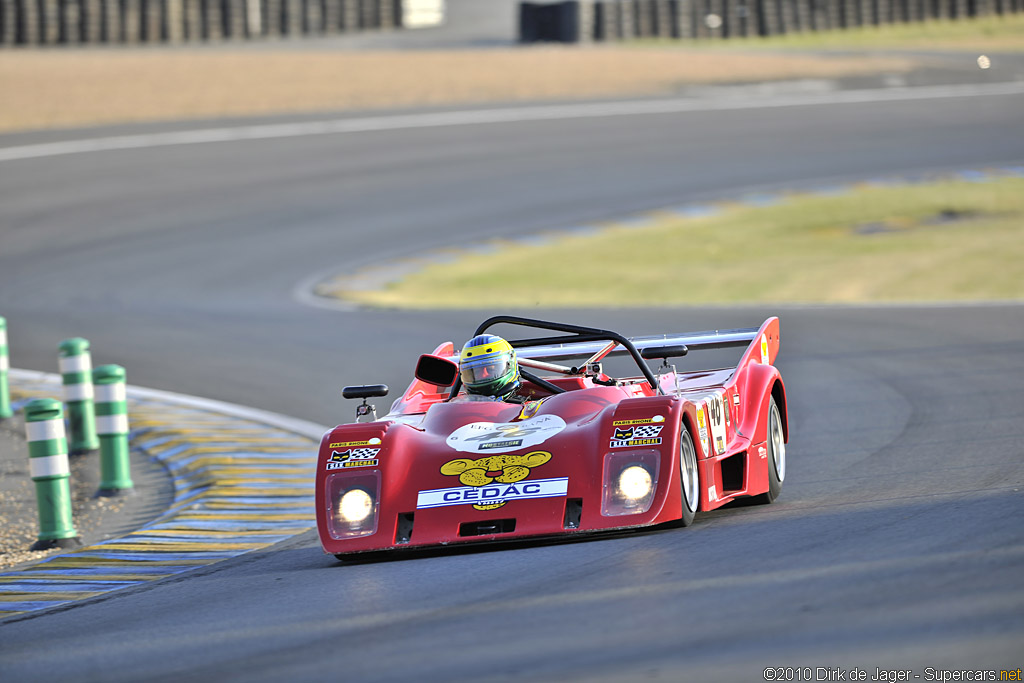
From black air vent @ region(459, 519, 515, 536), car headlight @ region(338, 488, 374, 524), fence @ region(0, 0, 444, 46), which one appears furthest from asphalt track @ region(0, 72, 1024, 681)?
fence @ region(0, 0, 444, 46)

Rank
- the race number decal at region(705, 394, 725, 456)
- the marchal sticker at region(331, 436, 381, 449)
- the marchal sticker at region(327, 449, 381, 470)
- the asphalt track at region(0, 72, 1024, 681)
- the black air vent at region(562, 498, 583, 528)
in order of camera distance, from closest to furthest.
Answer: the asphalt track at region(0, 72, 1024, 681) → the black air vent at region(562, 498, 583, 528) → the marchal sticker at region(327, 449, 381, 470) → the marchal sticker at region(331, 436, 381, 449) → the race number decal at region(705, 394, 725, 456)

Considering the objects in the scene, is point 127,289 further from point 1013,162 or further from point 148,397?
point 1013,162

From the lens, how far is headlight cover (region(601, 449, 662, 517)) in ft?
21.3

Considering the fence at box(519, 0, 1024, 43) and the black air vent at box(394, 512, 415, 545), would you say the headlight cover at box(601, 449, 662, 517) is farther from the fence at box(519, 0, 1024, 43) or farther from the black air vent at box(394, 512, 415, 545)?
the fence at box(519, 0, 1024, 43)

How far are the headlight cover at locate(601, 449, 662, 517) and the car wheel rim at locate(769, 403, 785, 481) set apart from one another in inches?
63.7

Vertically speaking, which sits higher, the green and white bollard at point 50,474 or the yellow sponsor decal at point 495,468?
the yellow sponsor decal at point 495,468

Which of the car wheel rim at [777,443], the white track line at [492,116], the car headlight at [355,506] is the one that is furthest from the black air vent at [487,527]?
the white track line at [492,116]

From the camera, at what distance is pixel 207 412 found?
11.4 meters

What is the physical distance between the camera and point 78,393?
34.9 feet

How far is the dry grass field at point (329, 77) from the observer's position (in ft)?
97.0

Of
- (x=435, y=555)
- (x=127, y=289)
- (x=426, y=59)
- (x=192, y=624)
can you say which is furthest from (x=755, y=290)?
(x=426, y=59)

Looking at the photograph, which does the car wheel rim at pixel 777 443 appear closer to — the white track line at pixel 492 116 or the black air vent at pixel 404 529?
the black air vent at pixel 404 529

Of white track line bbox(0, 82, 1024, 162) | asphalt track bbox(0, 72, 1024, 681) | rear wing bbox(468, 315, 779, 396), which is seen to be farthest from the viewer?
white track line bbox(0, 82, 1024, 162)

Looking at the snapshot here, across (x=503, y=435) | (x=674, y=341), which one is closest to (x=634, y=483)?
(x=503, y=435)
